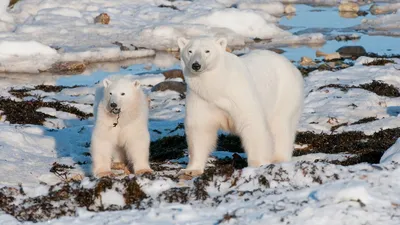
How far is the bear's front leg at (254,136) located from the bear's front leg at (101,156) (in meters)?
1.35

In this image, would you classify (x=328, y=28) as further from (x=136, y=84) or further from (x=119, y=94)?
(x=119, y=94)

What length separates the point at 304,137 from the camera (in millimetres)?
9961

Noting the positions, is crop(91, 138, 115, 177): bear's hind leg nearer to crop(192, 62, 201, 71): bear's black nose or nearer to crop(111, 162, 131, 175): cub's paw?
crop(111, 162, 131, 175): cub's paw

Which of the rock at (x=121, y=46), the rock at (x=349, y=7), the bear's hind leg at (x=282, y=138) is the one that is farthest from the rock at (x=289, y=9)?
the bear's hind leg at (x=282, y=138)

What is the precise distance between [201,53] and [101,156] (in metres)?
1.51

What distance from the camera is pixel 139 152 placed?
7500 mm

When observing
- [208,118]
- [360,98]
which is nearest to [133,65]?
[360,98]

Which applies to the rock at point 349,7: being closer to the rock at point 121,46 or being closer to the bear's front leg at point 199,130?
the rock at point 121,46

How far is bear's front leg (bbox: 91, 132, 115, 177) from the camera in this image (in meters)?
7.42

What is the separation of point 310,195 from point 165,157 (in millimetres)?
4067

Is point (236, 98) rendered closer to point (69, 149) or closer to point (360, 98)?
point (69, 149)

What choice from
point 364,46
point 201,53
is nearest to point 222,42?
point 201,53

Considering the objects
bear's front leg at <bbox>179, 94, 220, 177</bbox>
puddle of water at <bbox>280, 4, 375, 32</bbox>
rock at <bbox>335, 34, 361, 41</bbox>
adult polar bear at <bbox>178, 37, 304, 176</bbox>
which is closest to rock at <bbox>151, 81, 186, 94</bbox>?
adult polar bear at <bbox>178, 37, 304, 176</bbox>

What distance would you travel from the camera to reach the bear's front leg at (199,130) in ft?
23.3
